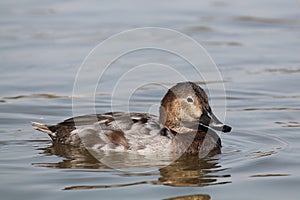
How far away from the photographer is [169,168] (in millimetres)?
8078

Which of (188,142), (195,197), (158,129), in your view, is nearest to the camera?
(195,197)

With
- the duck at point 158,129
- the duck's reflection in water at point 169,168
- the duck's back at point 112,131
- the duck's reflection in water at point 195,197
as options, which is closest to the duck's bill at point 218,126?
the duck at point 158,129

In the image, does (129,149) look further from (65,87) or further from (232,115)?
(65,87)

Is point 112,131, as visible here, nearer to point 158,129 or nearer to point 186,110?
point 158,129

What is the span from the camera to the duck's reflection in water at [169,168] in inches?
296

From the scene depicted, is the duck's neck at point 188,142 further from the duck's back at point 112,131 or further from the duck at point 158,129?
the duck's back at point 112,131

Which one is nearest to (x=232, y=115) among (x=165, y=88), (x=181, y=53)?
(x=165, y=88)

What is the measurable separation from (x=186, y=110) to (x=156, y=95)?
244 centimetres

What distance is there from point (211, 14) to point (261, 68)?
395cm

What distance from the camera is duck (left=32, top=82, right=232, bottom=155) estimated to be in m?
8.54

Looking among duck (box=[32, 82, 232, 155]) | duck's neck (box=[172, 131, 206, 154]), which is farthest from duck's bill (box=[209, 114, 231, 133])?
duck's neck (box=[172, 131, 206, 154])

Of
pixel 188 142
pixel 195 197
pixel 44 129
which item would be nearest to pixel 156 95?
pixel 188 142

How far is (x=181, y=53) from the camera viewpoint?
44.3ft

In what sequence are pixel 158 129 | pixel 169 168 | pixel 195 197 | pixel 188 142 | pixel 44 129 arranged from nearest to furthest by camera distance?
pixel 195 197 < pixel 169 168 < pixel 158 129 < pixel 188 142 < pixel 44 129
